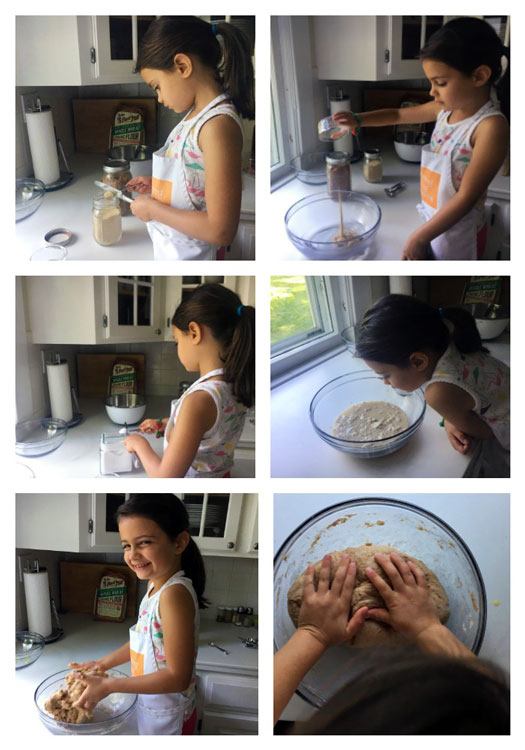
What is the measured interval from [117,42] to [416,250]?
536 millimetres

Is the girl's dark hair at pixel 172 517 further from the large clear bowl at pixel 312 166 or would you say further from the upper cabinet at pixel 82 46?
the upper cabinet at pixel 82 46

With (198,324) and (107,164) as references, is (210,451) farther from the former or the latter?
(107,164)

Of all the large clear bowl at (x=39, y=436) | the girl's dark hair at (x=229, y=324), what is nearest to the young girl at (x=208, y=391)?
the girl's dark hair at (x=229, y=324)

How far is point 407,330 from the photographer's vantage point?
4.59 feet

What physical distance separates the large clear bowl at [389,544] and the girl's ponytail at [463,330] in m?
0.26

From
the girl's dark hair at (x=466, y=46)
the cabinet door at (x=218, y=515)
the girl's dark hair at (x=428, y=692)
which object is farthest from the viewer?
the cabinet door at (x=218, y=515)

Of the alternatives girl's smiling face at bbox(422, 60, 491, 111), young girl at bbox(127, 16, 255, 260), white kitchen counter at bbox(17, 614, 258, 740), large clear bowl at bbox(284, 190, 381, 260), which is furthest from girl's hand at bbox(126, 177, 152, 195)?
white kitchen counter at bbox(17, 614, 258, 740)

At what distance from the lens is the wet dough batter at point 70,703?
142cm

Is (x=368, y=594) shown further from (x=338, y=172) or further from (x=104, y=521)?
(x=338, y=172)

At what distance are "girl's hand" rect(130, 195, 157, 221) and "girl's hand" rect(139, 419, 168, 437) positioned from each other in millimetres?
305

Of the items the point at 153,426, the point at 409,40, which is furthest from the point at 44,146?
the point at 409,40

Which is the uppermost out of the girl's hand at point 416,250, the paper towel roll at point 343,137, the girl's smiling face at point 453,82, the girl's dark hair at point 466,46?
the girl's dark hair at point 466,46

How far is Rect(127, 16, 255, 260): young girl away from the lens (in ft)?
4.41
